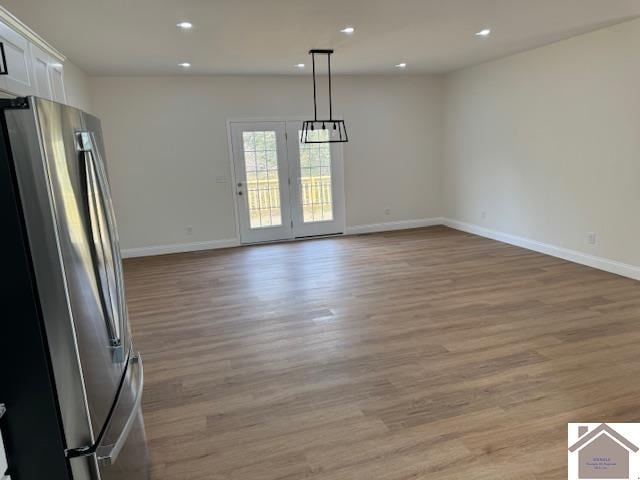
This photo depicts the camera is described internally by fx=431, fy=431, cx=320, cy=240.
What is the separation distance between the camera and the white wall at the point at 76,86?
4680 mm

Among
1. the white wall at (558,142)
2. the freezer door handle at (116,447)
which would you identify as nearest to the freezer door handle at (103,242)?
the freezer door handle at (116,447)

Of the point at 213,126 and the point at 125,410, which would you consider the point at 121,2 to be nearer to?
the point at 125,410

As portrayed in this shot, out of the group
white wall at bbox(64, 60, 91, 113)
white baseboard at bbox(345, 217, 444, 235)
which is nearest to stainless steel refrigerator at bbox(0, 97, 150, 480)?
white wall at bbox(64, 60, 91, 113)

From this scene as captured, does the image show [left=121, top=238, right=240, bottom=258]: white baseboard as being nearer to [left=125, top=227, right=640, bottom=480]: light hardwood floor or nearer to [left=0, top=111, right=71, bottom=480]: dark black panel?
[left=125, top=227, right=640, bottom=480]: light hardwood floor

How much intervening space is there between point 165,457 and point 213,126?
5.28 metres

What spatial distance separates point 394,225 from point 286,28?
4468 millimetres

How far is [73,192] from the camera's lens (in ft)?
4.39

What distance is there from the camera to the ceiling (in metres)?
3.34

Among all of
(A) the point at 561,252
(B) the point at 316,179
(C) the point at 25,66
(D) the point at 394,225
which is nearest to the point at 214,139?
(B) the point at 316,179

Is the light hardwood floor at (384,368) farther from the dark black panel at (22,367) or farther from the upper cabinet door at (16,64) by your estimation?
the upper cabinet door at (16,64)

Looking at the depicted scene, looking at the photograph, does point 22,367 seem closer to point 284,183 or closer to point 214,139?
point 214,139

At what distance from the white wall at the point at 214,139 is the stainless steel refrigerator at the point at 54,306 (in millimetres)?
5149

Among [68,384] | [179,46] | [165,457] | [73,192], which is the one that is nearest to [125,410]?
[68,384]

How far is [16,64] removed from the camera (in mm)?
1791
